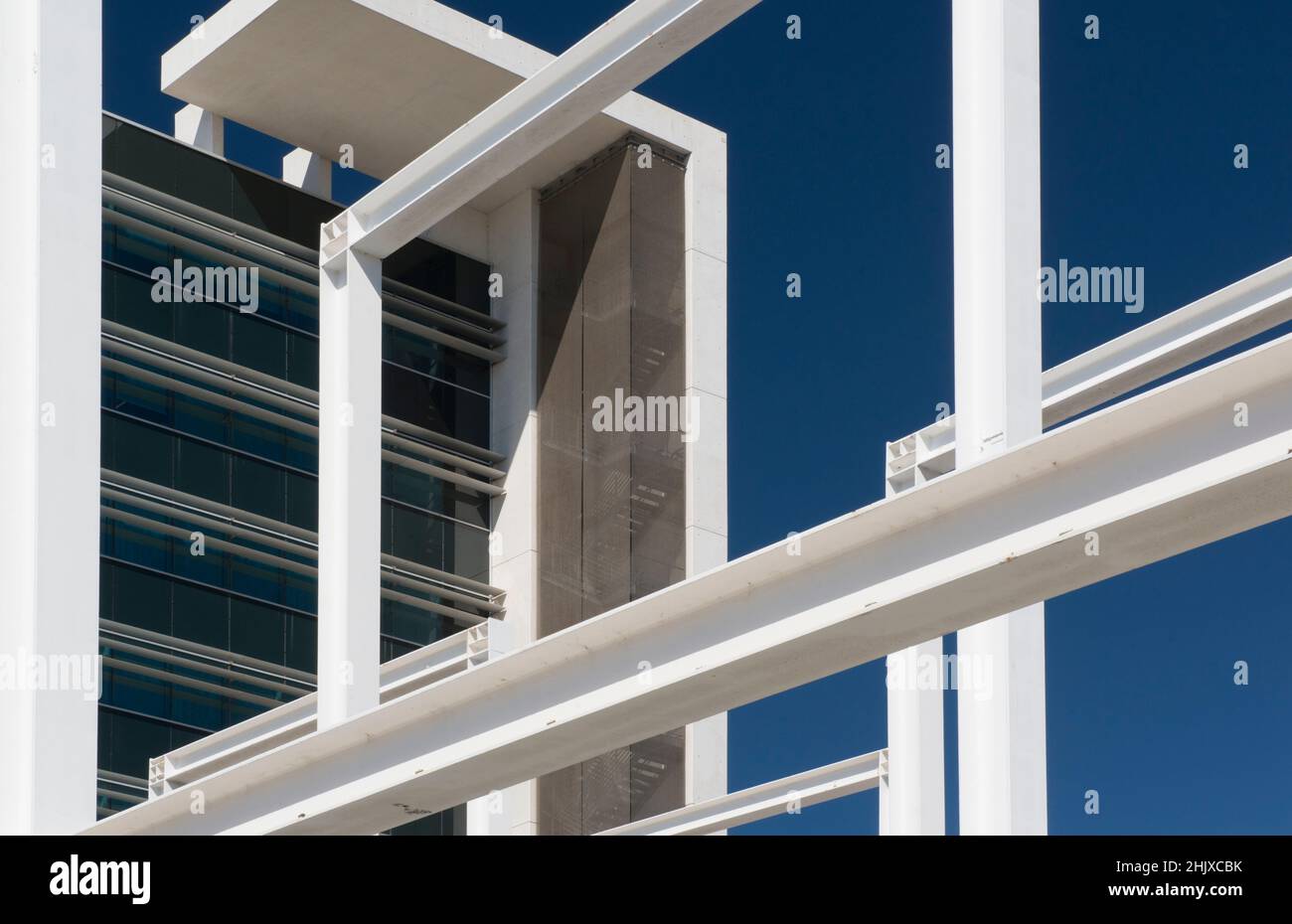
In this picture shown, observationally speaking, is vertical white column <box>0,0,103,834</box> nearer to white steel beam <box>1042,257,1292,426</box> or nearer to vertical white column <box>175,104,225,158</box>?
white steel beam <box>1042,257,1292,426</box>

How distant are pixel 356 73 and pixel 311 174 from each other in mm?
3399

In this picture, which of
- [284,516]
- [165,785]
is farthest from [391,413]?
[165,785]

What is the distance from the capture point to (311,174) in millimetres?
38406

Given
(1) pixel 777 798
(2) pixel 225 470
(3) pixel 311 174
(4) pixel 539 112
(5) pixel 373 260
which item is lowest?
(1) pixel 777 798

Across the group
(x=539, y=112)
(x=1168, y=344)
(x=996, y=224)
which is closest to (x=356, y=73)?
(x=1168, y=344)

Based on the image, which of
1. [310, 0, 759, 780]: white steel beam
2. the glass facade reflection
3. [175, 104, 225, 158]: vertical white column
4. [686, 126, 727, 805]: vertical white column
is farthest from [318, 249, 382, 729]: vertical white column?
[175, 104, 225, 158]: vertical white column

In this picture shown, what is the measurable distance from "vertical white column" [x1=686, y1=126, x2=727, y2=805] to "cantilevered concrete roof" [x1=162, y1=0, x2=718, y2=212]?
173 cm

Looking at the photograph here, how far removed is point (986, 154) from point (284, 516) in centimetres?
3034

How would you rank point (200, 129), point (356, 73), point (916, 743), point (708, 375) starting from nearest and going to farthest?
1. point (916, 743)
2. point (356, 73)
3. point (200, 129)
4. point (708, 375)

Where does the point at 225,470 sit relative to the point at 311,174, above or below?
below

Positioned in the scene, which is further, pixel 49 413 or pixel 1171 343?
pixel 1171 343

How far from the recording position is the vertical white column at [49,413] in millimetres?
7418

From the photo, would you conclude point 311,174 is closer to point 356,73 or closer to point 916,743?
point 356,73

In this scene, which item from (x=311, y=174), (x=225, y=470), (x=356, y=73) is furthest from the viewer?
(x=311, y=174)
